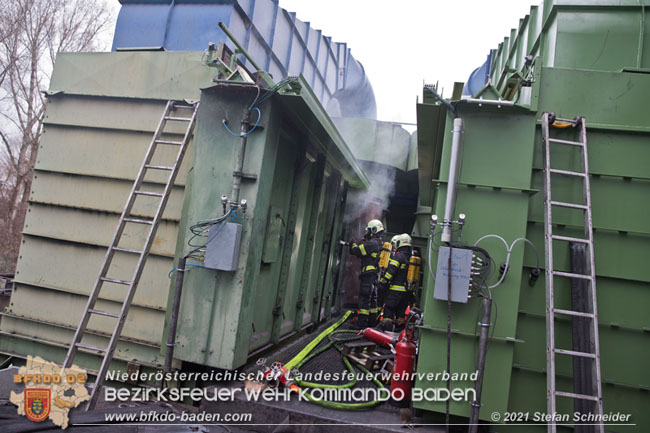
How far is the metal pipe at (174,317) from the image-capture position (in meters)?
4.25

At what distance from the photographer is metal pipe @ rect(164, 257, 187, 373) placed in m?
4.25

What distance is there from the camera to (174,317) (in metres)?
4.28

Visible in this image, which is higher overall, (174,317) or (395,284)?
(395,284)

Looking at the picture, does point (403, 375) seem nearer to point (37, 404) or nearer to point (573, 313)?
point (573, 313)

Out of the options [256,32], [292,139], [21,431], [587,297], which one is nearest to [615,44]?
[587,297]

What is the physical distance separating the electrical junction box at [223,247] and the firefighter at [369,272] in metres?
4.13

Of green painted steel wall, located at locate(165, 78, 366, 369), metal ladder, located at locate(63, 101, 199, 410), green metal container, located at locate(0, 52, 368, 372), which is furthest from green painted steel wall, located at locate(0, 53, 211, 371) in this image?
green painted steel wall, located at locate(165, 78, 366, 369)

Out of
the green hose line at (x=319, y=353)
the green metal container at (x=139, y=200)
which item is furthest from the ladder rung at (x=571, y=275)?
the green metal container at (x=139, y=200)

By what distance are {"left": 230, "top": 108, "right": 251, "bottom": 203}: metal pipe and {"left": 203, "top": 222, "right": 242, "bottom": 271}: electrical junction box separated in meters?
0.33

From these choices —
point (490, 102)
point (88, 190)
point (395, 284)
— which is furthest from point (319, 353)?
point (490, 102)

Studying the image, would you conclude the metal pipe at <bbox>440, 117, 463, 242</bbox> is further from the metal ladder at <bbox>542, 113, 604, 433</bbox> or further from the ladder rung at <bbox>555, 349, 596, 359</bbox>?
the ladder rung at <bbox>555, 349, 596, 359</bbox>

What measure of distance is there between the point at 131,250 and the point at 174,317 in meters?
0.86

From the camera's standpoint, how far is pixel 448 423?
3.74m

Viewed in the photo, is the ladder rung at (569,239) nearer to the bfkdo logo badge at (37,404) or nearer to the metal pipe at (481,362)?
the metal pipe at (481,362)
